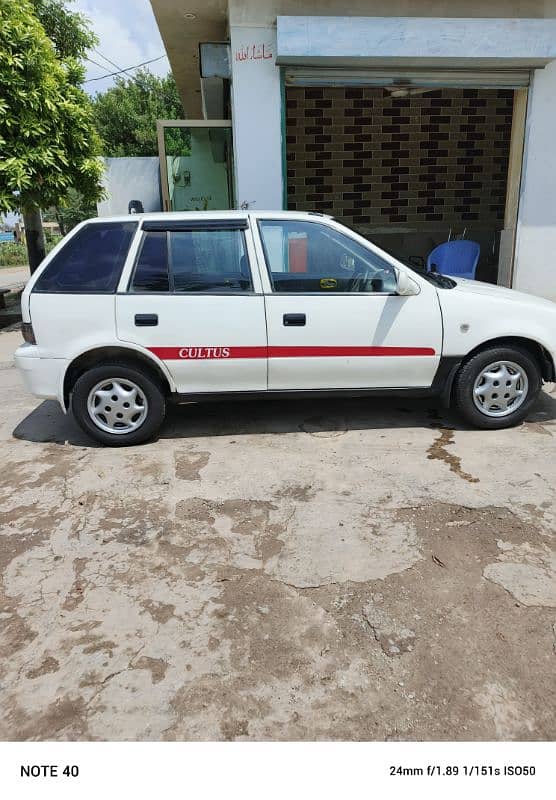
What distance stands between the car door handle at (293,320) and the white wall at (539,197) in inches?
217

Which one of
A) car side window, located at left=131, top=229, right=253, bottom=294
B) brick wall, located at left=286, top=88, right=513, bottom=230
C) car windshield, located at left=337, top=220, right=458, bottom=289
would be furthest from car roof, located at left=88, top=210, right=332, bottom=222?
brick wall, located at left=286, top=88, right=513, bottom=230

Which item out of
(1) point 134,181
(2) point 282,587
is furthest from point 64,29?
(2) point 282,587

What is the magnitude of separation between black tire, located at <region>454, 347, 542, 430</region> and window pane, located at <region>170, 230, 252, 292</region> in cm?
176

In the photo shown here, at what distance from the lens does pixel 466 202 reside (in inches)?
486

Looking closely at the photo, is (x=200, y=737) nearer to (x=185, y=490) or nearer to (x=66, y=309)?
(x=185, y=490)

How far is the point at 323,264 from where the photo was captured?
4.43 metres

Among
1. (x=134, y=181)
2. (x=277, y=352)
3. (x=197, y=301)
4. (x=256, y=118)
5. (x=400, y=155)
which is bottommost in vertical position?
(x=277, y=352)

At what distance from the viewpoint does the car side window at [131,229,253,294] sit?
437cm

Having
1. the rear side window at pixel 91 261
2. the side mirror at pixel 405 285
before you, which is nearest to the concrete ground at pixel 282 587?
the side mirror at pixel 405 285

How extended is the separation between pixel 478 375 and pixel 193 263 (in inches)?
90.6

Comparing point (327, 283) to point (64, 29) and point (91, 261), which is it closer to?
point (91, 261)

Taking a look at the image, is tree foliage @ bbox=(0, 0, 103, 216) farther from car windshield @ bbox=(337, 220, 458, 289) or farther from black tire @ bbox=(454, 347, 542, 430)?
black tire @ bbox=(454, 347, 542, 430)

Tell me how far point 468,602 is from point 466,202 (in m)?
11.3

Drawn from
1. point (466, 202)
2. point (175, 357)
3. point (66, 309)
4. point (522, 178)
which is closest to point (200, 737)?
point (175, 357)
